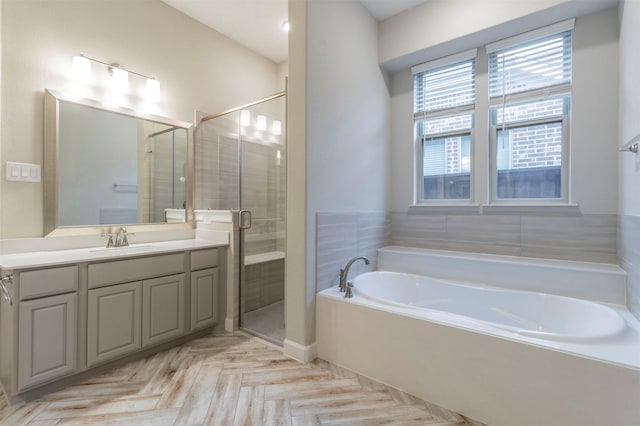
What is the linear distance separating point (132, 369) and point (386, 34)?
3441 millimetres

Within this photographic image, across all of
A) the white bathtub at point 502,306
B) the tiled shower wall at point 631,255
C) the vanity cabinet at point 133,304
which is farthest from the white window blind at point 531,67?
the vanity cabinet at point 133,304

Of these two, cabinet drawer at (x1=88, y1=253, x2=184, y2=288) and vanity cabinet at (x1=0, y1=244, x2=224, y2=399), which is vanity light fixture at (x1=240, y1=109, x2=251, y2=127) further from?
cabinet drawer at (x1=88, y1=253, x2=184, y2=288)

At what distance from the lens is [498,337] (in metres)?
1.44

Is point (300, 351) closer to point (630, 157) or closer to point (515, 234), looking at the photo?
point (515, 234)

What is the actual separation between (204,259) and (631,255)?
9.42ft

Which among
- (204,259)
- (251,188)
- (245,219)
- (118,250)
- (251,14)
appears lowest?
(204,259)

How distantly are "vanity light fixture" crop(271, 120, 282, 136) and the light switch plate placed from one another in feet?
5.64

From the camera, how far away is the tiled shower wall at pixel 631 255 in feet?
5.18

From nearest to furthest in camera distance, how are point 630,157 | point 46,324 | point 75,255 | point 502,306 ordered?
point 46,324, point 630,157, point 75,255, point 502,306

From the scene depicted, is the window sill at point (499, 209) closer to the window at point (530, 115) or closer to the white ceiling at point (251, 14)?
the window at point (530, 115)

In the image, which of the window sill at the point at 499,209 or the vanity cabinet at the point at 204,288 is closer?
the window sill at the point at 499,209

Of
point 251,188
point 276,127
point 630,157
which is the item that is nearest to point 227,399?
point 251,188

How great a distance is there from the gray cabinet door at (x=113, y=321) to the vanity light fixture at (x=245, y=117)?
1757mm

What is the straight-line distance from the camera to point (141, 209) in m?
2.54
